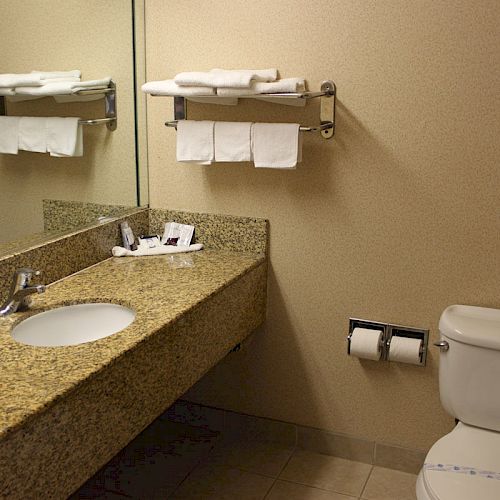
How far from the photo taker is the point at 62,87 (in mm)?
2125

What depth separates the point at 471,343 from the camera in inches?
78.9

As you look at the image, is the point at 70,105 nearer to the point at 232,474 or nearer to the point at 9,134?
the point at 9,134

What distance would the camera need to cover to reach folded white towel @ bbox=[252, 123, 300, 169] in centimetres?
216

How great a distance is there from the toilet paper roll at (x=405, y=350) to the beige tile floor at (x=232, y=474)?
45 cm

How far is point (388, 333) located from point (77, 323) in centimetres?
103

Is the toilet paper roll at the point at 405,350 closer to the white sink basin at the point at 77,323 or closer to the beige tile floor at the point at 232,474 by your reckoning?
the beige tile floor at the point at 232,474

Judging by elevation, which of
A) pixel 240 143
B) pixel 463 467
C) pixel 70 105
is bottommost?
pixel 463 467

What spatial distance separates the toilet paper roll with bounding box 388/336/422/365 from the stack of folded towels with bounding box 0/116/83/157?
48.1 inches

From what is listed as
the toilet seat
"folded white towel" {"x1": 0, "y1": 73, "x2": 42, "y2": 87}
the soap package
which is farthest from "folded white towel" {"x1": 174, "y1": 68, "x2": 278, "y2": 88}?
the toilet seat

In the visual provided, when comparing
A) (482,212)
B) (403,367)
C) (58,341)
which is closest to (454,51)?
(482,212)

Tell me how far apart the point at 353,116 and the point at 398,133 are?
0.16m

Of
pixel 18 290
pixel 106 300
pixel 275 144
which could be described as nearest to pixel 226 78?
pixel 275 144

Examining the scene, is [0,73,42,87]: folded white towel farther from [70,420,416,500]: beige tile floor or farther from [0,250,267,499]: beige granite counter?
[70,420,416,500]: beige tile floor

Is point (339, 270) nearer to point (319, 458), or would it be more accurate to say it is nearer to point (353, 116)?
point (353, 116)
